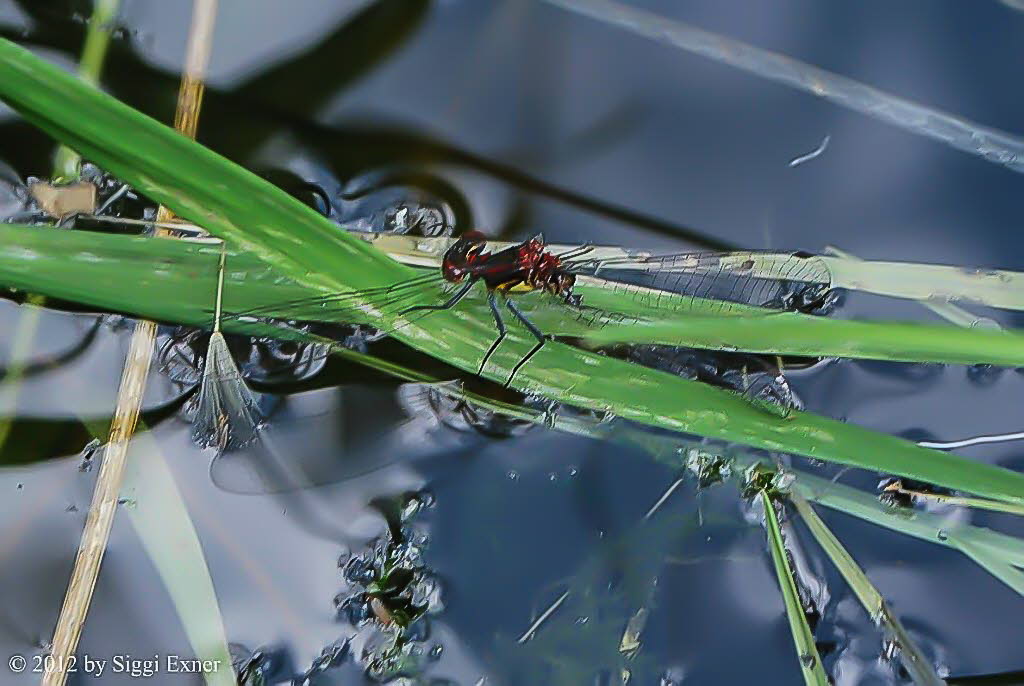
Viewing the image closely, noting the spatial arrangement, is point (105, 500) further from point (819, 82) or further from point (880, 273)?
point (819, 82)

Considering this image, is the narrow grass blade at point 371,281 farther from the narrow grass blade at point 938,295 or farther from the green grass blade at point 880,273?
the narrow grass blade at point 938,295

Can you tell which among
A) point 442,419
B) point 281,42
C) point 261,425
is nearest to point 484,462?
point 442,419

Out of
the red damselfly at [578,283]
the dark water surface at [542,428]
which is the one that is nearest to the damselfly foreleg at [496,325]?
the red damselfly at [578,283]

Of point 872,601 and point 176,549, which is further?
point 872,601

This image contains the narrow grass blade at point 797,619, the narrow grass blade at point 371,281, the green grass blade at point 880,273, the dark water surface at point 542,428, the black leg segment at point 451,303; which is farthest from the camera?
the green grass blade at point 880,273
